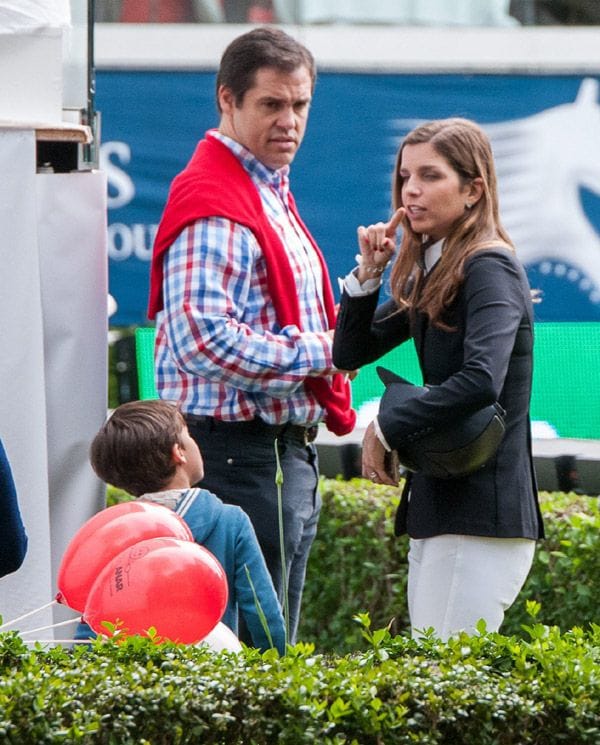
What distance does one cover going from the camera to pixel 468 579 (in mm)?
3438

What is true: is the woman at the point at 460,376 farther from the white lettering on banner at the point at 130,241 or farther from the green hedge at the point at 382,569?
the white lettering on banner at the point at 130,241

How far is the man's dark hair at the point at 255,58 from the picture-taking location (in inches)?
152

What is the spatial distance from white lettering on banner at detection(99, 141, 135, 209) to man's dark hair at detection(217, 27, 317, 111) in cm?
684

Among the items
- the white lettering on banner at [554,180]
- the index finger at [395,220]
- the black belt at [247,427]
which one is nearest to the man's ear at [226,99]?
the index finger at [395,220]

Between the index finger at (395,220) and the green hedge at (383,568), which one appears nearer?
the index finger at (395,220)

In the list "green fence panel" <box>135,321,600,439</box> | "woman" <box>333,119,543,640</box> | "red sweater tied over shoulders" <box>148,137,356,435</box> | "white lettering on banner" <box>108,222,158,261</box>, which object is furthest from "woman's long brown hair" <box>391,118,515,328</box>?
"white lettering on banner" <box>108,222,158,261</box>

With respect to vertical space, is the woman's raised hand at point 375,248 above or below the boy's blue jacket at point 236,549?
above

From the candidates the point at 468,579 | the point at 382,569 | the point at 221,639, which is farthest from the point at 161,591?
the point at 382,569

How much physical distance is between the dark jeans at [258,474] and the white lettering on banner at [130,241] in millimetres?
6909

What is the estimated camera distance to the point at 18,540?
288cm

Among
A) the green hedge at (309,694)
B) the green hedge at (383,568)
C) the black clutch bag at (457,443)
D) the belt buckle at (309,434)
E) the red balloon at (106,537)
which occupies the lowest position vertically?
the green hedge at (383,568)

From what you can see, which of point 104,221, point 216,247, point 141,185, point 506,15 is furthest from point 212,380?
point 506,15

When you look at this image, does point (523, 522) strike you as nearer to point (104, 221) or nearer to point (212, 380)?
point (212, 380)

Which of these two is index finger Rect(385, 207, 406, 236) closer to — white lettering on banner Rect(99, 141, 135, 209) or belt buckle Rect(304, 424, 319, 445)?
belt buckle Rect(304, 424, 319, 445)
